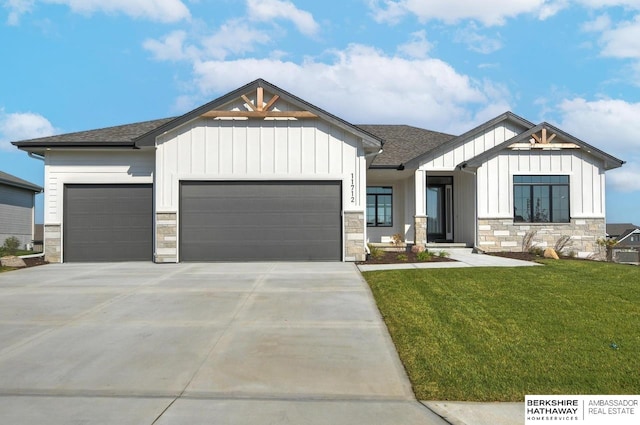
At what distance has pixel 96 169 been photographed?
14.6 metres

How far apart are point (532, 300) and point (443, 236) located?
38.9ft

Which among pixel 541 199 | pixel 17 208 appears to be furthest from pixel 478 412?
pixel 17 208

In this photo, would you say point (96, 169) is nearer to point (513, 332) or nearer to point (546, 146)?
point (513, 332)

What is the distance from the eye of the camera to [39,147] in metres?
14.3

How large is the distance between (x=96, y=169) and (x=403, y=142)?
12459 mm

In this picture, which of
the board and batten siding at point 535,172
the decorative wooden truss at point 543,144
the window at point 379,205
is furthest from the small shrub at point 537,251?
the window at point 379,205

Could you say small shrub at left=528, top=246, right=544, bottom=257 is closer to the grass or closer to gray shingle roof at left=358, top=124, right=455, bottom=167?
the grass

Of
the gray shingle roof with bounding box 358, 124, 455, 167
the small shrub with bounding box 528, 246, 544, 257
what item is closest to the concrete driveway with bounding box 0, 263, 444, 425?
the small shrub with bounding box 528, 246, 544, 257

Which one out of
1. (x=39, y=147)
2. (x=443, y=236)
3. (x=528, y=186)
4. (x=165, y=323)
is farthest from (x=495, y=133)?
(x=39, y=147)

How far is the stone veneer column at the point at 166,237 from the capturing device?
13977 millimetres

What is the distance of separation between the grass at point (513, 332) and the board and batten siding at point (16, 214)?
25.5 meters

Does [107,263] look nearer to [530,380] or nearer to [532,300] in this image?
[532,300]

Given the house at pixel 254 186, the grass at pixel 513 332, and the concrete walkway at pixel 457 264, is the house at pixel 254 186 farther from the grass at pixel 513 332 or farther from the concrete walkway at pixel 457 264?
the grass at pixel 513 332

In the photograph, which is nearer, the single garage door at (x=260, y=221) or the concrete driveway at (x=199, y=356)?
the concrete driveway at (x=199, y=356)
